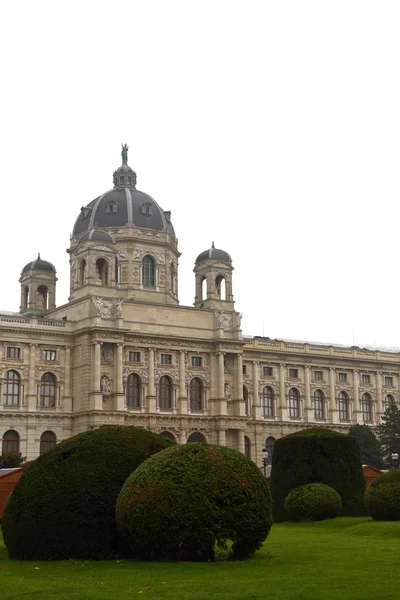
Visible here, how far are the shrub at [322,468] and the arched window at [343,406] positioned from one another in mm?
47020

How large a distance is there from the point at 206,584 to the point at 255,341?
206 ft

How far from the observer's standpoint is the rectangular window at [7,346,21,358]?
65438 millimetres

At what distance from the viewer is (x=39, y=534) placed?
2105cm

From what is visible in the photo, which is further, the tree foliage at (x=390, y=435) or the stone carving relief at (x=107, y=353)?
the tree foliage at (x=390, y=435)

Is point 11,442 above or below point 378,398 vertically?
below

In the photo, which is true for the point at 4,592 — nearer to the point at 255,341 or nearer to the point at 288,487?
the point at 288,487

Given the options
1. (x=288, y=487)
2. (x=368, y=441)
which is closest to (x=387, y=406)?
(x=368, y=441)

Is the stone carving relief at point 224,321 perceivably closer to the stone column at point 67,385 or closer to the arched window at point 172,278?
the arched window at point 172,278

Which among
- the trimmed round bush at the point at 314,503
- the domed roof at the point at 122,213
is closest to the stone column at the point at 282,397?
the domed roof at the point at 122,213

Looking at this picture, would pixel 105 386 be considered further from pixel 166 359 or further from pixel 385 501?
pixel 385 501

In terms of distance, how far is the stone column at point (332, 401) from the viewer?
270 feet

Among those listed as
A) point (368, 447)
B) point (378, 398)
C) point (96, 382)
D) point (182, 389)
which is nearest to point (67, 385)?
point (96, 382)

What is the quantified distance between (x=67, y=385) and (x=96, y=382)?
347 centimetres

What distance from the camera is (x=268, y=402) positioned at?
7950 cm
